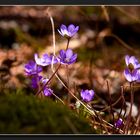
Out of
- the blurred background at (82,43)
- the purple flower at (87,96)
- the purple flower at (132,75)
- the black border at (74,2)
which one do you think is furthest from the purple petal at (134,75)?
the blurred background at (82,43)

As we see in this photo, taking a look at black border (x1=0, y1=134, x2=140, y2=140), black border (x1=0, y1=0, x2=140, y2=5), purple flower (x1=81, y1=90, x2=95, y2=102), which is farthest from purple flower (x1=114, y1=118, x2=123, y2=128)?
black border (x1=0, y1=0, x2=140, y2=5)

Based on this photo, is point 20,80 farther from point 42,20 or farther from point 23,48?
point 42,20

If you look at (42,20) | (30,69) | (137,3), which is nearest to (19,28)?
(42,20)

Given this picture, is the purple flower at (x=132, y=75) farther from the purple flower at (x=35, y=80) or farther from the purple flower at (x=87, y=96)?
the purple flower at (x=35, y=80)

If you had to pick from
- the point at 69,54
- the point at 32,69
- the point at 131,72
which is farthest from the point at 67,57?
the point at 131,72

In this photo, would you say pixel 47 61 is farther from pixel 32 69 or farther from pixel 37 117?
pixel 37 117
